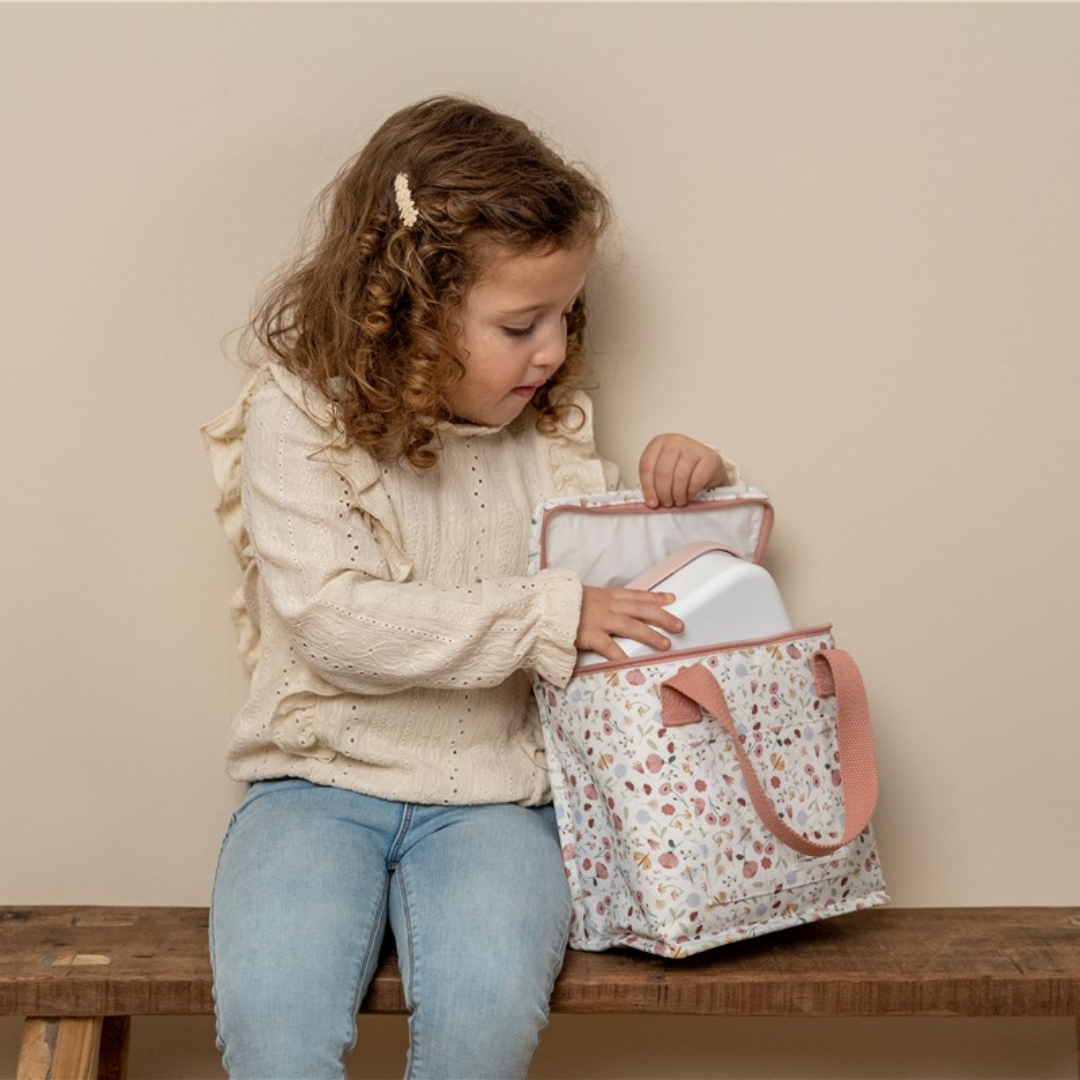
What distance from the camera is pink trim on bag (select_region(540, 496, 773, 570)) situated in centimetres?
132

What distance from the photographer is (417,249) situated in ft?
4.10

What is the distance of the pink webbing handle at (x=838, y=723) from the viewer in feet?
3.90

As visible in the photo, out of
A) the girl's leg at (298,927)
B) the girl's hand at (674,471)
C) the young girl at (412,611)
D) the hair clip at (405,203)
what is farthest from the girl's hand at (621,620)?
the hair clip at (405,203)

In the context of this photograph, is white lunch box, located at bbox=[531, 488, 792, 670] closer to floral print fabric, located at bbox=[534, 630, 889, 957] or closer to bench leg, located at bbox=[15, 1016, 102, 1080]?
floral print fabric, located at bbox=[534, 630, 889, 957]

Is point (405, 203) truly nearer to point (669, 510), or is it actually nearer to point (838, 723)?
point (669, 510)

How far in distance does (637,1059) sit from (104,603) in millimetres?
770

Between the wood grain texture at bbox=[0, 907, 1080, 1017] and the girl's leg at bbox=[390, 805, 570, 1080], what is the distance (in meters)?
0.05

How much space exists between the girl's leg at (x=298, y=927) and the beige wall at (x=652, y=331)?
0.86 feet

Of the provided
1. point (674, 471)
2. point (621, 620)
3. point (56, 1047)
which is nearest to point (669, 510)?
point (674, 471)

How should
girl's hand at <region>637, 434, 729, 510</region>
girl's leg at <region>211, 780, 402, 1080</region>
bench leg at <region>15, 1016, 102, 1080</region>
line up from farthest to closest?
girl's hand at <region>637, 434, 729, 510</region> < bench leg at <region>15, 1016, 102, 1080</region> < girl's leg at <region>211, 780, 402, 1080</region>

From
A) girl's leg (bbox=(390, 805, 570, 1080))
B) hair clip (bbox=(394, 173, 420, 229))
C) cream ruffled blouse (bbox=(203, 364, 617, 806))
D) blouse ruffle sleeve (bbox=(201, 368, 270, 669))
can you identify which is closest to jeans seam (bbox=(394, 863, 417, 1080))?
girl's leg (bbox=(390, 805, 570, 1080))

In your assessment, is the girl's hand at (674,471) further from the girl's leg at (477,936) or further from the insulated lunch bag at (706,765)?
the girl's leg at (477,936)

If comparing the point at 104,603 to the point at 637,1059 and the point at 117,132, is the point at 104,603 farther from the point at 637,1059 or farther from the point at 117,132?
the point at 637,1059

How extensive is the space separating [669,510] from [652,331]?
0.75 feet
